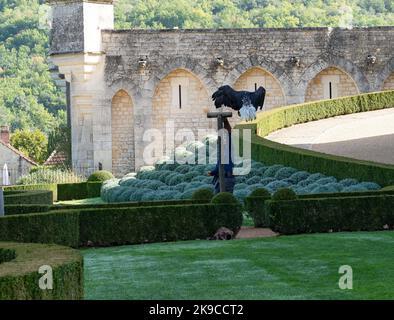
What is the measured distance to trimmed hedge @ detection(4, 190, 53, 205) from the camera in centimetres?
2500

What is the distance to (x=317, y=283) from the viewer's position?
13969 millimetres

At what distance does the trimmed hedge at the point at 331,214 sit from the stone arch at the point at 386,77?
88.8 ft

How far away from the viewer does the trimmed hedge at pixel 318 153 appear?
24891mm

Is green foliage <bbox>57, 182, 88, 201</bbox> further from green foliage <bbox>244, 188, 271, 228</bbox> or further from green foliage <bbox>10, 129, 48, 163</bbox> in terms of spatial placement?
green foliage <bbox>10, 129, 48, 163</bbox>

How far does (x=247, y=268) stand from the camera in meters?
15.4

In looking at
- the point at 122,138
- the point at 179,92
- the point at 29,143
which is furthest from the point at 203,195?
the point at 29,143

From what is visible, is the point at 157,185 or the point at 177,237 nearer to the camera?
the point at 177,237

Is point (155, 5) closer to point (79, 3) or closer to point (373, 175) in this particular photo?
point (79, 3)

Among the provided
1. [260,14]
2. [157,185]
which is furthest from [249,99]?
[260,14]

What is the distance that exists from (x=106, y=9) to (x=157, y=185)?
53.4ft

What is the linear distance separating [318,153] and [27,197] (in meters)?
6.70

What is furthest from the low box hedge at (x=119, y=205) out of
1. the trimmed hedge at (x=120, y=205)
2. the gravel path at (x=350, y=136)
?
the gravel path at (x=350, y=136)

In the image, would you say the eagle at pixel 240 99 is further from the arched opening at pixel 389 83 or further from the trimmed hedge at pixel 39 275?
the trimmed hedge at pixel 39 275

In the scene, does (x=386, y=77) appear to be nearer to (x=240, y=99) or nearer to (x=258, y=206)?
(x=240, y=99)
